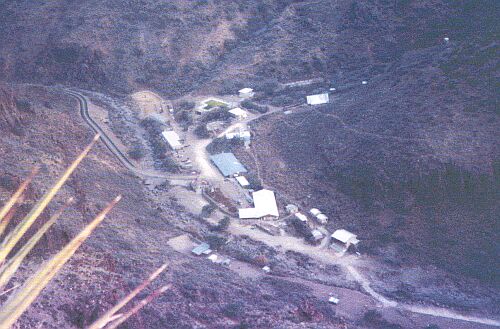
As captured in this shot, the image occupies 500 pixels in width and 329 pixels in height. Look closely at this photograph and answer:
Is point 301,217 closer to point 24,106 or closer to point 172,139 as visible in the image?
point 172,139

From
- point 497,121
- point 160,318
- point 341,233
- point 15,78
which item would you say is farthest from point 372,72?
point 15,78

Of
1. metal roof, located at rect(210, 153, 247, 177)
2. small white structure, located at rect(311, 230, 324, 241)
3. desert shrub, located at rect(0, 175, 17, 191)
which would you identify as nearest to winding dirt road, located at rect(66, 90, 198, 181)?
metal roof, located at rect(210, 153, 247, 177)

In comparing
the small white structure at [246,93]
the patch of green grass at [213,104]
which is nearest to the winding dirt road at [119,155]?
the patch of green grass at [213,104]

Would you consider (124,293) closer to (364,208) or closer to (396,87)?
(364,208)

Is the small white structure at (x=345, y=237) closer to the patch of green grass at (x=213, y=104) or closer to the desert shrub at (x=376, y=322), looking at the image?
Answer: the desert shrub at (x=376, y=322)

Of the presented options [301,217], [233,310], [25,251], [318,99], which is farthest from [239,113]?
[25,251]

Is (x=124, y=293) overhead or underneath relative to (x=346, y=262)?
overhead
